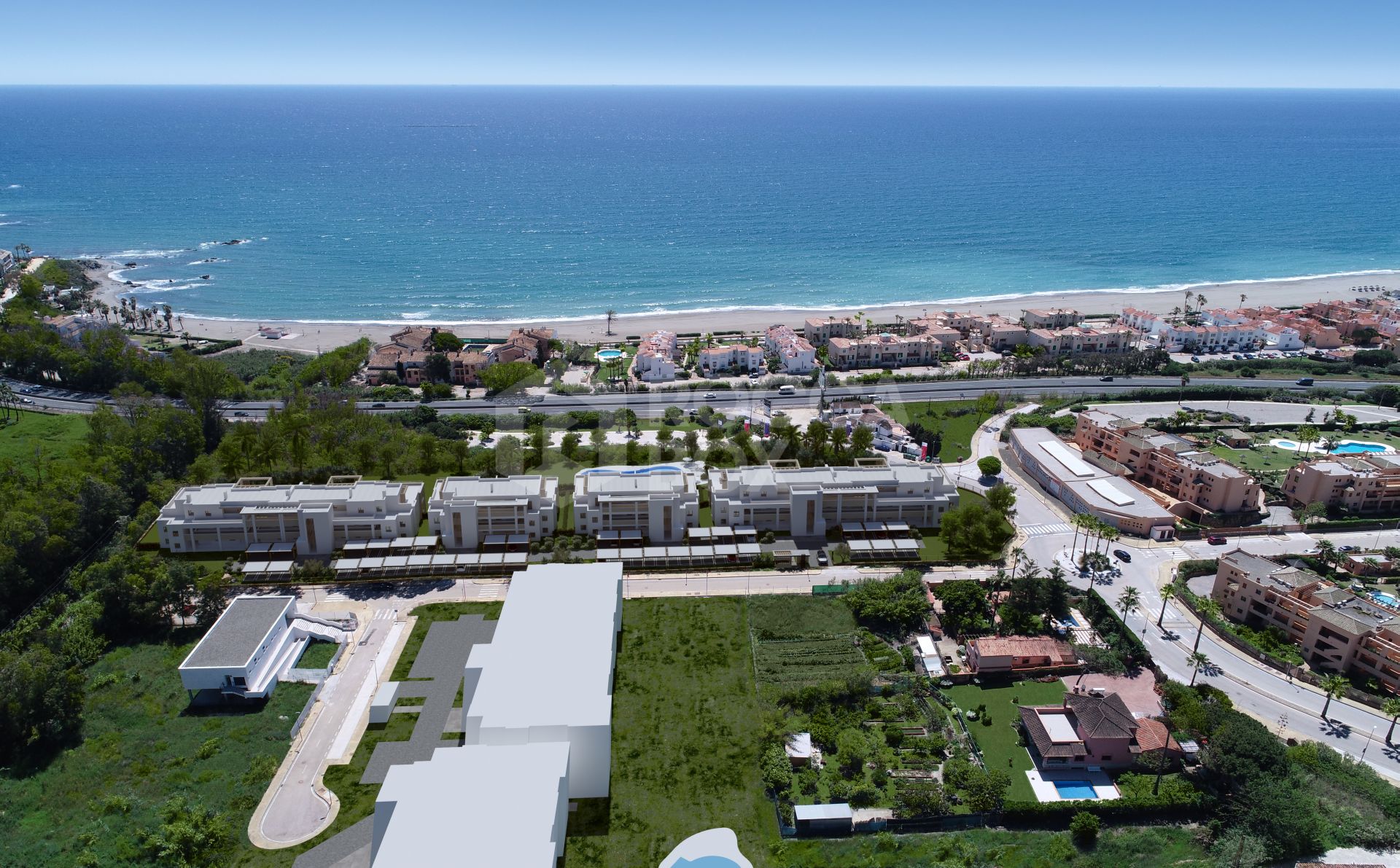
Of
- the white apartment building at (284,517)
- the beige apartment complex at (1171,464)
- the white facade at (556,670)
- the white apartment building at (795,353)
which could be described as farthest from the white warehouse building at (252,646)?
the beige apartment complex at (1171,464)

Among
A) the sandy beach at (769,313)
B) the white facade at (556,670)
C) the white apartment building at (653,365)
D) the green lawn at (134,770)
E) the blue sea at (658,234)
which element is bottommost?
the green lawn at (134,770)

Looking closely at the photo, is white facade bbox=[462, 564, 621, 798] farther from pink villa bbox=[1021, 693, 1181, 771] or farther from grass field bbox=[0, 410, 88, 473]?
grass field bbox=[0, 410, 88, 473]

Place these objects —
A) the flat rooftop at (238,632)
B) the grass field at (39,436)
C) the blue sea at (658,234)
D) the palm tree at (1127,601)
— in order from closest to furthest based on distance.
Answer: the flat rooftop at (238,632), the palm tree at (1127,601), the grass field at (39,436), the blue sea at (658,234)

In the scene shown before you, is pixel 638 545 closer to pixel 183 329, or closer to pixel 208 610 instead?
pixel 208 610

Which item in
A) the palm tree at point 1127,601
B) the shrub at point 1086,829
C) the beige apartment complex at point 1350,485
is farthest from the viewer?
the beige apartment complex at point 1350,485

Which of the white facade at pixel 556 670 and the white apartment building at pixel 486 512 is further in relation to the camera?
the white apartment building at pixel 486 512

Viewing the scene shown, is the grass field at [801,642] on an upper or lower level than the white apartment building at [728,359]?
lower

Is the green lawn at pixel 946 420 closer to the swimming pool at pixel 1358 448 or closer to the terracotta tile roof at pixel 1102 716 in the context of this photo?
the swimming pool at pixel 1358 448

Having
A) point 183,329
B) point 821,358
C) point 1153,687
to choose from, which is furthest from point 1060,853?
point 183,329
